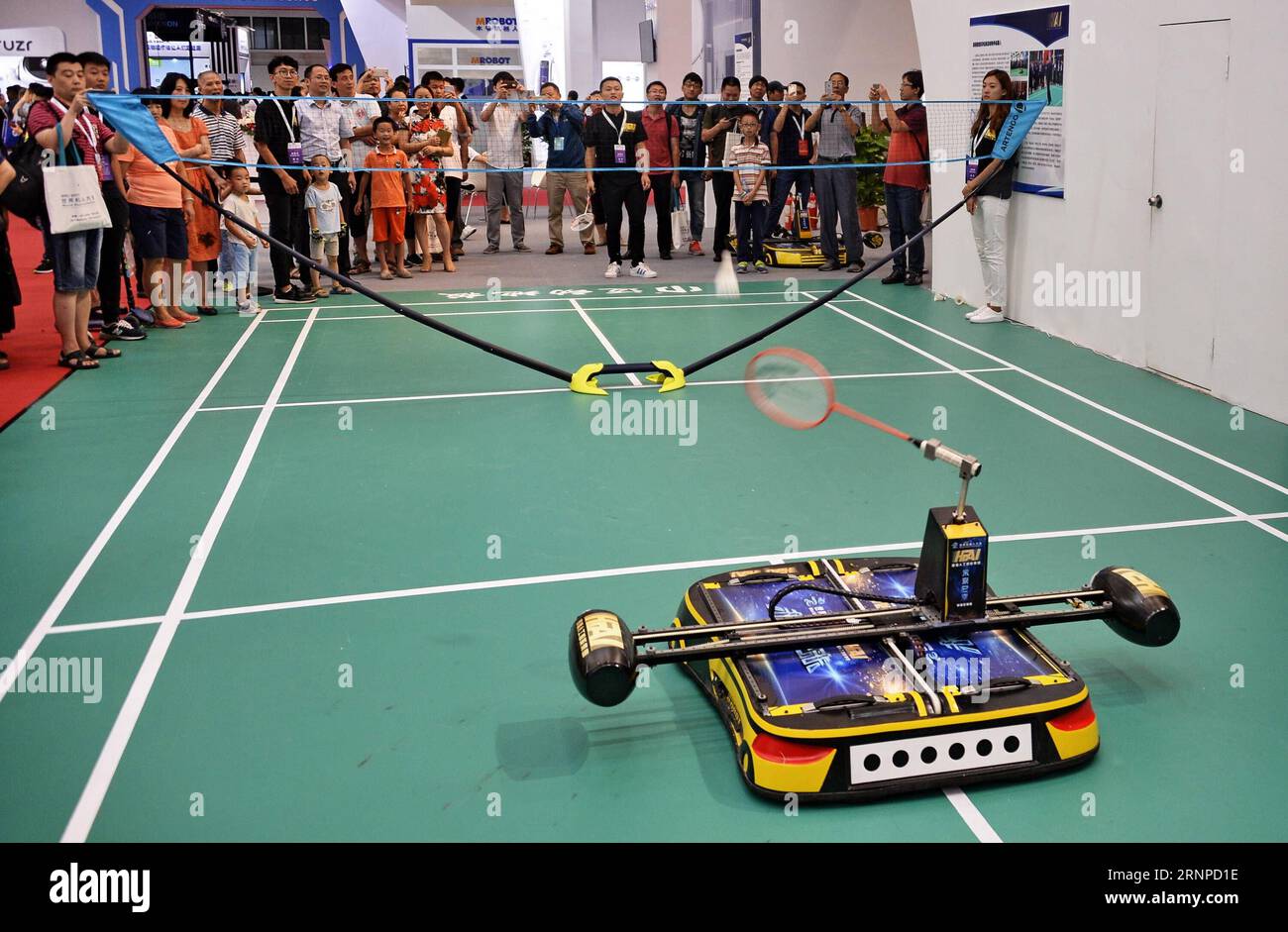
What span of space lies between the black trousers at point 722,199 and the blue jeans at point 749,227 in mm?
348

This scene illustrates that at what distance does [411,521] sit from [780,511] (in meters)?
2.03

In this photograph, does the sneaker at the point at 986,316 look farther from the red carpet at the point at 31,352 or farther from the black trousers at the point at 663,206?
the red carpet at the point at 31,352

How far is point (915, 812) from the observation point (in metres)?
3.89

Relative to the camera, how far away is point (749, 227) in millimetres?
15281

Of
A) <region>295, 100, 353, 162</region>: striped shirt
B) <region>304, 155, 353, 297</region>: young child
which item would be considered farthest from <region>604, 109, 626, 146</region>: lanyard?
<region>304, 155, 353, 297</region>: young child

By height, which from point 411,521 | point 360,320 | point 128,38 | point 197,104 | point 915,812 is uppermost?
point 128,38

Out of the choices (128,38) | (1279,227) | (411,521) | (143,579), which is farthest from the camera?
(128,38)

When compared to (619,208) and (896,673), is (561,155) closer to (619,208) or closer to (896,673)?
(619,208)

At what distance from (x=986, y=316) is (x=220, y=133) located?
7.68m

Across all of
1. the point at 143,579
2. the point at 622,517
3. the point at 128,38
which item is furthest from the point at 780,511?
the point at 128,38

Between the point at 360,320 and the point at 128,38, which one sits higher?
the point at 128,38

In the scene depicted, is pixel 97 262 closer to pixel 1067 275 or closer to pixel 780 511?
pixel 780 511

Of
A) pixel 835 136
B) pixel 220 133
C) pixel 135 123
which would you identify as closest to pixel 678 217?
pixel 835 136

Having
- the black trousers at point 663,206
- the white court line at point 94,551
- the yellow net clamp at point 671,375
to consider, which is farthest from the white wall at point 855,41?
the yellow net clamp at point 671,375
